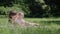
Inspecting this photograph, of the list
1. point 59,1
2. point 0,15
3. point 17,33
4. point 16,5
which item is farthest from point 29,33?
point 59,1

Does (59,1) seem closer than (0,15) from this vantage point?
No

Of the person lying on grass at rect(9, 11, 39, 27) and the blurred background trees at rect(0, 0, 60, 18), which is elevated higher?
the person lying on grass at rect(9, 11, 39, 27)

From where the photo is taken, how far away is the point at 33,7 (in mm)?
33406

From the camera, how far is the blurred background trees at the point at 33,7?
32.0 m

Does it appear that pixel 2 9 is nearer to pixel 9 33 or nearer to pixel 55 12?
pixel 55 12

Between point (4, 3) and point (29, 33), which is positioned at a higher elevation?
point (29, 33)

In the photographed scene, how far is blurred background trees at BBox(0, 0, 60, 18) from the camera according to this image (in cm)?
3197

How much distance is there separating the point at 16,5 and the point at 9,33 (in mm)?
27866

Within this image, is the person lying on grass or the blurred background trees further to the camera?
the blurred background trees

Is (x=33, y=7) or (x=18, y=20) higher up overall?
(x=18, y=20)

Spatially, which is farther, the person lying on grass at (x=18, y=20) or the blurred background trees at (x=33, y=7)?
the blurred background trees at (x=33, y=7)

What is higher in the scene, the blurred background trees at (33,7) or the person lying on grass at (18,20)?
the person lying on grass at (18,20)

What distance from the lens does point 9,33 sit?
520 centimetres

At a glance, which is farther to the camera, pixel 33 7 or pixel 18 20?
pixel 33 7
